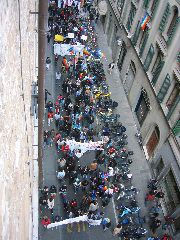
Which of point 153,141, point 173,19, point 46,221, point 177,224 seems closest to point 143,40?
point 173,19

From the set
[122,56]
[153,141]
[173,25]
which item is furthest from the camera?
[122,56]

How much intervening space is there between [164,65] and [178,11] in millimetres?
3636

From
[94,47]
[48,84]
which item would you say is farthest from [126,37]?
[48,84]

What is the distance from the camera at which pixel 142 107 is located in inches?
1045

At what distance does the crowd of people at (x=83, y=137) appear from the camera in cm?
2039

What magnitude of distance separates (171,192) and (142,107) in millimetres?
7986

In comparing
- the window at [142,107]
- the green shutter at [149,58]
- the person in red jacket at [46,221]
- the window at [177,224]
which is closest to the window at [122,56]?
the green shutter at [149,58]

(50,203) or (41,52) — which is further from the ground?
(41,52)

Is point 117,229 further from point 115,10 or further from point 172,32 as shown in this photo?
point 115,10

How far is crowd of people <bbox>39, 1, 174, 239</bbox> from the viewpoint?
66.9 ft

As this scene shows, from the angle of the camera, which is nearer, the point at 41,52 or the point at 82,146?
the point at 41,52

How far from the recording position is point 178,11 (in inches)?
797

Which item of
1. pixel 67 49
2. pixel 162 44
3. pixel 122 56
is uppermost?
pixel 162 44

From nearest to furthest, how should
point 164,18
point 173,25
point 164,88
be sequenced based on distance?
point 173,25
point 164,88
point 164,18
